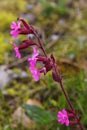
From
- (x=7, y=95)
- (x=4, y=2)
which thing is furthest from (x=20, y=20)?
(x=4, y=2)

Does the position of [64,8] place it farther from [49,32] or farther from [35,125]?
[35,125]

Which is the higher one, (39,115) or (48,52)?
(48,52)

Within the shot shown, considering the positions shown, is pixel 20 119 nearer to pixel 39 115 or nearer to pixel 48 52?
pixel 39 115

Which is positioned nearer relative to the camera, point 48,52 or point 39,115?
point 39,115

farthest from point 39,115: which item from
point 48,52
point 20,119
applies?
point 48,52
